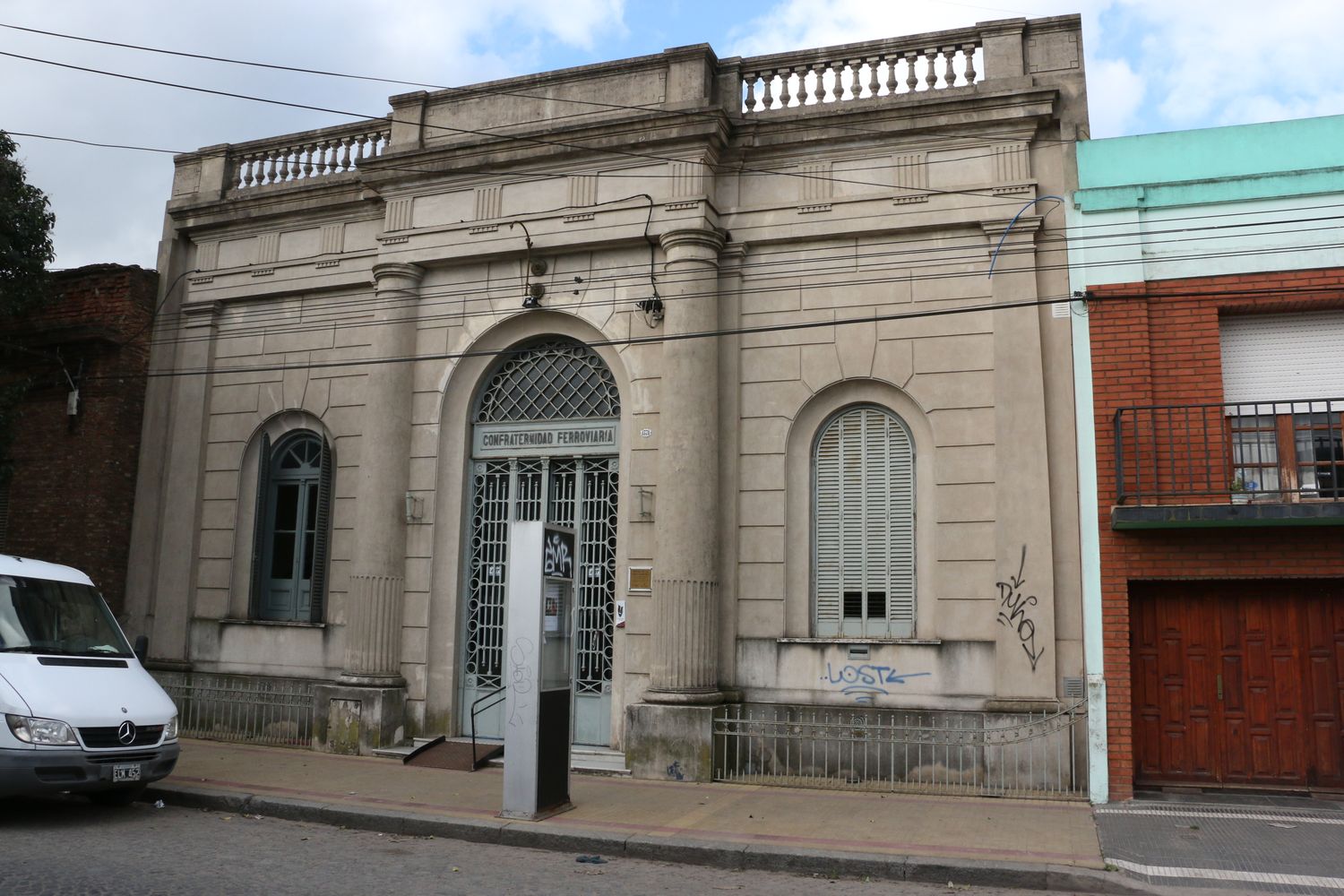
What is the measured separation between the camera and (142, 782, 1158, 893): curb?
24.1 feet

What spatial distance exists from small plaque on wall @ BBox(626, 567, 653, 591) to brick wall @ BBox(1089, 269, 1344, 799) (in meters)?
4.70

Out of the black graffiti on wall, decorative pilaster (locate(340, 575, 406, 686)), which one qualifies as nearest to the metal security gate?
decorative pilaster (locate(340, 575, 406, 686))

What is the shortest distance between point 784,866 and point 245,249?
11.6 meters

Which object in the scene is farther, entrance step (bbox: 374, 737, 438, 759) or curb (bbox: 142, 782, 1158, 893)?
entrance step (bbox: 374, 737, 438, 759)

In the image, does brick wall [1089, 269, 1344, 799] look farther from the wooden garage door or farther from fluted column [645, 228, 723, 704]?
fluted column [645, 228, 723, 704]

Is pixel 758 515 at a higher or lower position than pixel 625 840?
higher

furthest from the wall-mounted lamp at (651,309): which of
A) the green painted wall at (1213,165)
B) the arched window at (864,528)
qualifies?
the green painted wall at (1213,165)

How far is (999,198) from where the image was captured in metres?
11.3

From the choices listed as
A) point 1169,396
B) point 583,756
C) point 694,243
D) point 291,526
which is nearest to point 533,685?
point 583,756

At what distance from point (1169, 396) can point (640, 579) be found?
19.1 ft

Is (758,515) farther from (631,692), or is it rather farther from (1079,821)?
(1079,821)

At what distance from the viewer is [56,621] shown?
30.6 ft

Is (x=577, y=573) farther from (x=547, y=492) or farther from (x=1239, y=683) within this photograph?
(x=1239, y=683)

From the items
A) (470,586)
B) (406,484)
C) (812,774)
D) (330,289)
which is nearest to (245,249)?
(330,289)
